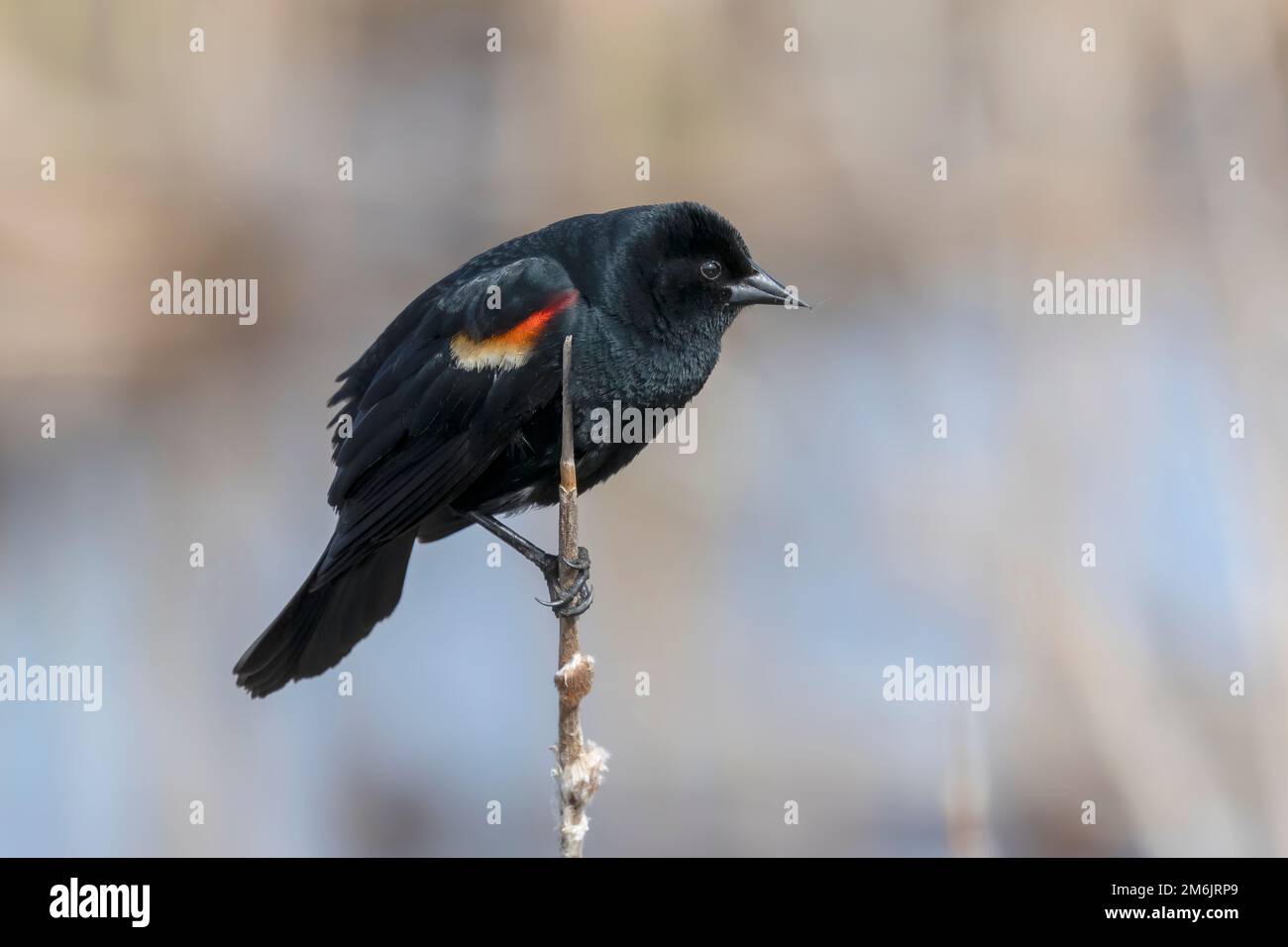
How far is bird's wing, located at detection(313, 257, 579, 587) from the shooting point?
10.6 ft

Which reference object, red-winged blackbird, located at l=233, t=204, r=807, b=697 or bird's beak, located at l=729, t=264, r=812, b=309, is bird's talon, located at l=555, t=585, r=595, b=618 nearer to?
red-winged blackbird, located at l=233, t=204, r=807, b=697

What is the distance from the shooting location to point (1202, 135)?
436 centimetres

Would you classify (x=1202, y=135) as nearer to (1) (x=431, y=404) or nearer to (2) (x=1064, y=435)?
(2) (x=1064, y=435)

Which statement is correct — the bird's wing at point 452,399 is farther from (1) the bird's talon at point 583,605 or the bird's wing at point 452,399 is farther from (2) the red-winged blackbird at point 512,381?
(1) the bird's talon at point 583,605

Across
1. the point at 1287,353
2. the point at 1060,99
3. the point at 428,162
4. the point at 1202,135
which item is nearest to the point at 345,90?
the point at 428,162

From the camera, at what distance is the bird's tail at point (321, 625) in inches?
Answer: 127

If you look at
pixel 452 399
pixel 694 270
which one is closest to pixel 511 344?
pixel 452 399

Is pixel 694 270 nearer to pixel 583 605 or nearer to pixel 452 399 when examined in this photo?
pixel 452 399

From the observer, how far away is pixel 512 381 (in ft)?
10.7

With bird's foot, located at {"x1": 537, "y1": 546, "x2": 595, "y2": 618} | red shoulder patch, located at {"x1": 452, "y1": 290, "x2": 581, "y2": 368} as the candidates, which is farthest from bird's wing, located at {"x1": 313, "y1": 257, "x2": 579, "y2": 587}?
bird's foot, located at {"x1": 537, "y1": 546, "x2": 595, "y2": 618}

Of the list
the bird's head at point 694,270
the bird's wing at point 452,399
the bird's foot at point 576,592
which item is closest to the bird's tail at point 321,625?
the bird's wing at point 452,399

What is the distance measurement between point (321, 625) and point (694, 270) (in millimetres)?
1281

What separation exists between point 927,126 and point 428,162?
175 centimetres

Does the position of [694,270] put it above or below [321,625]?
above
